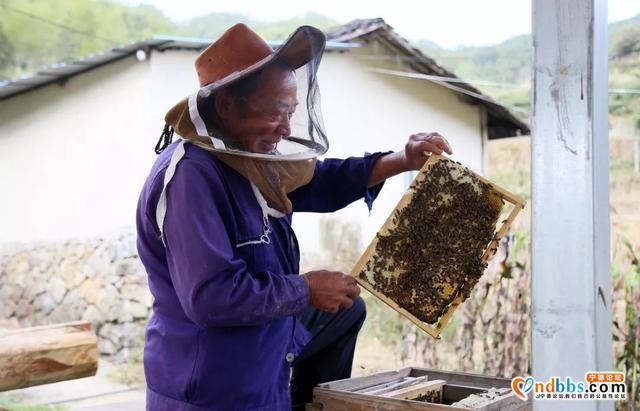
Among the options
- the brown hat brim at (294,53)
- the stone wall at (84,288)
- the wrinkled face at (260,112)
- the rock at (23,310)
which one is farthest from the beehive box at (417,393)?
the rock at (23,310)

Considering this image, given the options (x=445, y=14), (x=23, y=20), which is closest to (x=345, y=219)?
(x=445, y=14)

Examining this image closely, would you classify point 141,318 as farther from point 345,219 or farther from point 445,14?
point 445,14

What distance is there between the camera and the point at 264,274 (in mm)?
2543

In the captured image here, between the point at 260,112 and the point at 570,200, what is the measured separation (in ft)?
4.20

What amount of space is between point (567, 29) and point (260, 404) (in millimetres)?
1575

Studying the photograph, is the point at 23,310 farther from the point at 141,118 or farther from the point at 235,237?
the point at 235,237

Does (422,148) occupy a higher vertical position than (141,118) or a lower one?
lower

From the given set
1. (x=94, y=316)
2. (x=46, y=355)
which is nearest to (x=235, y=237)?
(x=46, y=355)

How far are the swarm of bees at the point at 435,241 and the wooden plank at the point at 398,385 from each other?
0.34 meters

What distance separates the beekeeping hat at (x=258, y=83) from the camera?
2648mm

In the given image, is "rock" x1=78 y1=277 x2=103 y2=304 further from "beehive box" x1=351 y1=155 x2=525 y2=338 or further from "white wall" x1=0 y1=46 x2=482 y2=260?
"beehive box" x1=351 y1=155 x2=525 y2=338

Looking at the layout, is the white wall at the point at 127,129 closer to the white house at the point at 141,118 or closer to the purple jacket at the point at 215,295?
the white house at the point at 141,118

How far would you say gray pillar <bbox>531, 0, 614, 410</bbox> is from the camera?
179 centimetres

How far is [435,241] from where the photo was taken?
Answer: 2922mm
